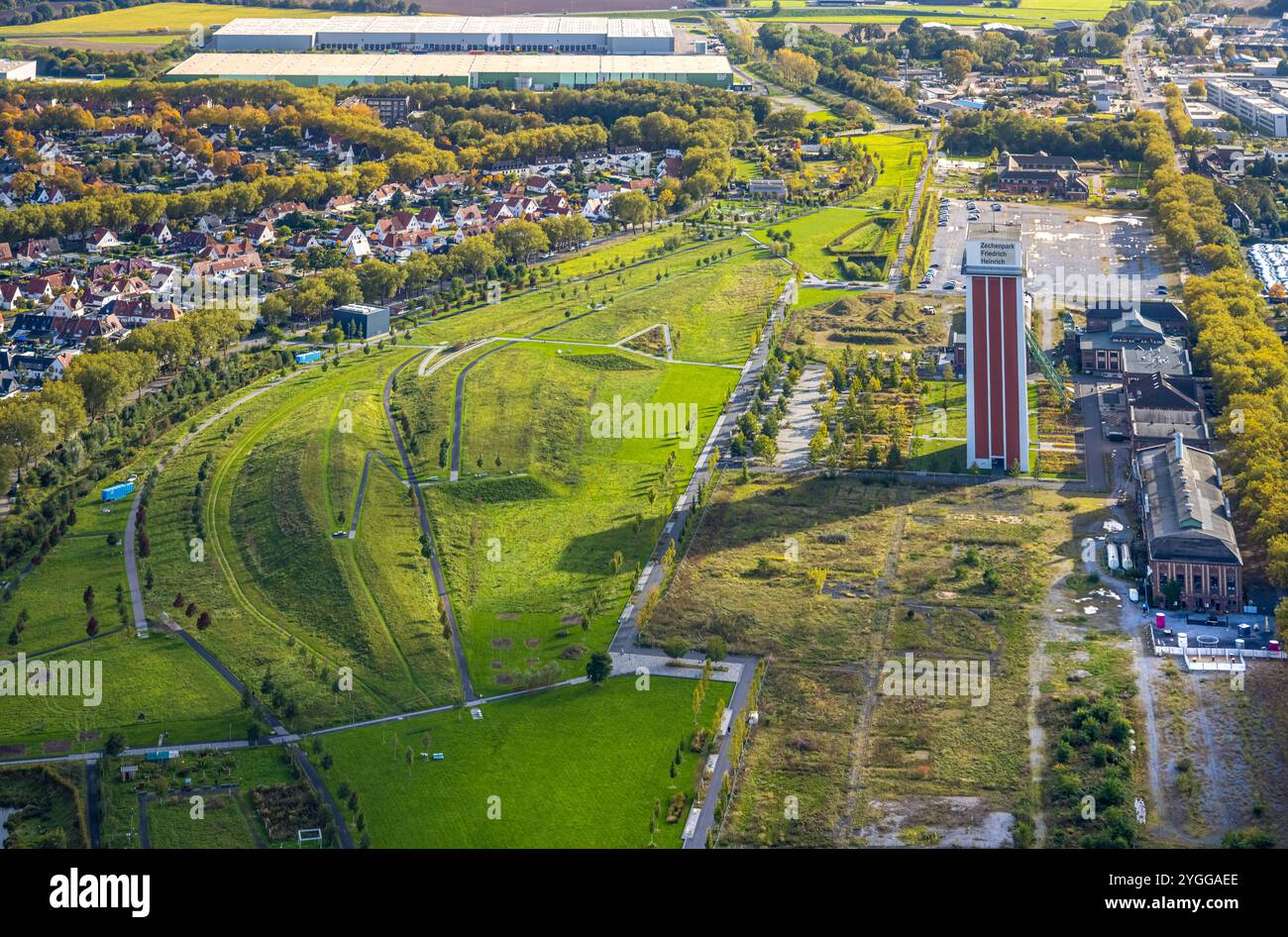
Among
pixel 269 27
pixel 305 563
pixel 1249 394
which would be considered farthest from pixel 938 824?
pixel 269 27

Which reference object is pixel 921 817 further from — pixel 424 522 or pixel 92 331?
pixel 92 331

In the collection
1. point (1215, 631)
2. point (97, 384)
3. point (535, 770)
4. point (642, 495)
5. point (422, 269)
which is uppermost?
point (422, 269)

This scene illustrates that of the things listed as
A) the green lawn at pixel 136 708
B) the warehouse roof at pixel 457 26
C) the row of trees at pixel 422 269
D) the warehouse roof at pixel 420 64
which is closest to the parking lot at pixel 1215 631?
the green lawn at pixel 136 708

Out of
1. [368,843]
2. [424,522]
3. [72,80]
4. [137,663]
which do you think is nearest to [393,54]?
[72,80]

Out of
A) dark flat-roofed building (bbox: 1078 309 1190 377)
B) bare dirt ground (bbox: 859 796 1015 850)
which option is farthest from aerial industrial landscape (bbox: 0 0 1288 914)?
dark flat-roofed building (bbox: 1078 309 1190 377)

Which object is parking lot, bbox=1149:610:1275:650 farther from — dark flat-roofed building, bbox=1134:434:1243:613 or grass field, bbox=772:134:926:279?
grass field, bbox=772:134:926:279

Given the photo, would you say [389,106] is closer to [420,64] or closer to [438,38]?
[420,64]
